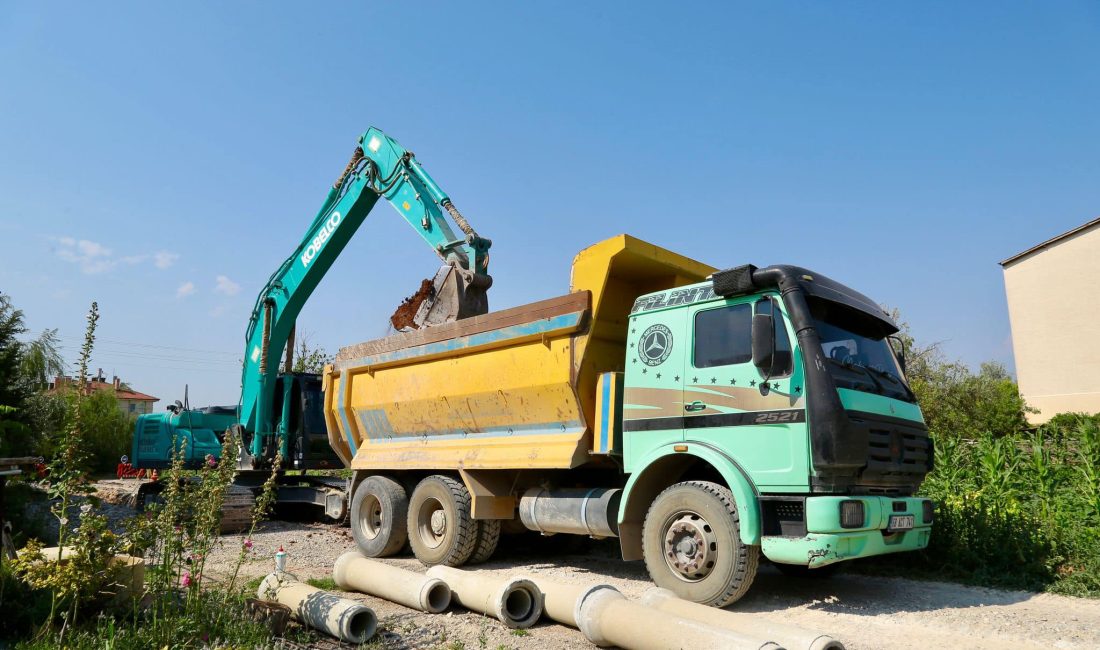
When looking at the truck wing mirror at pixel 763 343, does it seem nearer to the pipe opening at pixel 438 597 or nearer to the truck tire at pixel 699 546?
the truck tire at pixel 699 546

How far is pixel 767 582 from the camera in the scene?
286 inches

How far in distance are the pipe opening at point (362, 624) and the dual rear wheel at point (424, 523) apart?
302 centimetres

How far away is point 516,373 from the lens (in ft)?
26.3

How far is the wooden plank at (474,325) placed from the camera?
24.9 ft

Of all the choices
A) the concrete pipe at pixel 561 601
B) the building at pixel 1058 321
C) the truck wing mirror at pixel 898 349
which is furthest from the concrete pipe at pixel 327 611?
the building at pixel 1058 321

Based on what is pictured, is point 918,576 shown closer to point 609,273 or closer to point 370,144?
point 609,273

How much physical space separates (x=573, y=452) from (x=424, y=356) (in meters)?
2.79

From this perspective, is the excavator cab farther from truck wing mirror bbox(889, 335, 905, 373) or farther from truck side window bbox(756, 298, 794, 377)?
truck wing mirror bbox(889, 335, 905, 373)

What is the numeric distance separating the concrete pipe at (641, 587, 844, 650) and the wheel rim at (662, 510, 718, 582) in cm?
56

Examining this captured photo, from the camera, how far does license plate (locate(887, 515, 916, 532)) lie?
6020mm

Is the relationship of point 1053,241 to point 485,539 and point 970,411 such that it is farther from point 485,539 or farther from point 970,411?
point 485,539

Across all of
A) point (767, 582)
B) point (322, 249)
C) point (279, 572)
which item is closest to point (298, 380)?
point (322, 249)

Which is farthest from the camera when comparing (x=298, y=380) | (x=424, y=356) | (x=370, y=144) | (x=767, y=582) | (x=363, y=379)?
(x=298, y=380)

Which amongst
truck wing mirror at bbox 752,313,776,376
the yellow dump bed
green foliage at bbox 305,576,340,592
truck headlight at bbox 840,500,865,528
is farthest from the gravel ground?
truck wing mirror at bbox 752,313,776,376
